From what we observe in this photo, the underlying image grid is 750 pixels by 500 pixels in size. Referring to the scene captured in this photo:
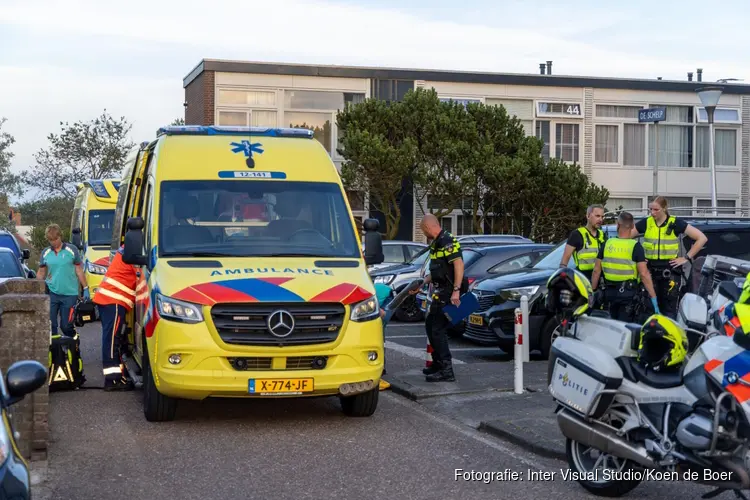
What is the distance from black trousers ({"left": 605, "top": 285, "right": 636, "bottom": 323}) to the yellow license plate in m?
4.31

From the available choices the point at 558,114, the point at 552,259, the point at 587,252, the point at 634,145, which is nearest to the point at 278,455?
the point at 587,252

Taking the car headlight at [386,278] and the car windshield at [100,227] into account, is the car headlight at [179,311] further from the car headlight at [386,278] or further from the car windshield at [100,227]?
the car windshield at [100,227]

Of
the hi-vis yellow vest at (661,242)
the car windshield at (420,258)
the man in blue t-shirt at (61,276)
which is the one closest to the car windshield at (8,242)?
the man in blue t-shirt at (61,276)

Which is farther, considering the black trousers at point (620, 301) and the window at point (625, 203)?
the window at point (625, 203)

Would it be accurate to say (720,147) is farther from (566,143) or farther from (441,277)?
(441,277)

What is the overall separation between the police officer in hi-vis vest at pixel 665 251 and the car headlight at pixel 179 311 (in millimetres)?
5839

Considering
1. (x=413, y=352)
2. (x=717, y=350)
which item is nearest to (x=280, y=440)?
(x=717, y=350)

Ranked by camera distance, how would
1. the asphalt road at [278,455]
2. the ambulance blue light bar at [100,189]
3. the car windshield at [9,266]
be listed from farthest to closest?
the ambulance blue light bar at [100,189], the car windshield at [9,266], the asphalt road at [278,455]

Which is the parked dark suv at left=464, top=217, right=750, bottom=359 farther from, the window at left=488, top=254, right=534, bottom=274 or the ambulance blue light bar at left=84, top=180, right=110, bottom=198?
the ambulance blue light bar at left=84, top=180, right=110, bottom=198

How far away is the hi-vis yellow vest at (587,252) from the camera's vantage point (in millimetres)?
12484

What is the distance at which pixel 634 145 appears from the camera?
1612 inches

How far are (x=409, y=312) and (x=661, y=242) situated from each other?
25.9 feet

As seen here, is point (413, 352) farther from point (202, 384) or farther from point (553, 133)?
point (553, 133)

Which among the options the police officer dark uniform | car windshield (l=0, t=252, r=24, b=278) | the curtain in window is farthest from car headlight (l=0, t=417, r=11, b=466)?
the curtain in window
